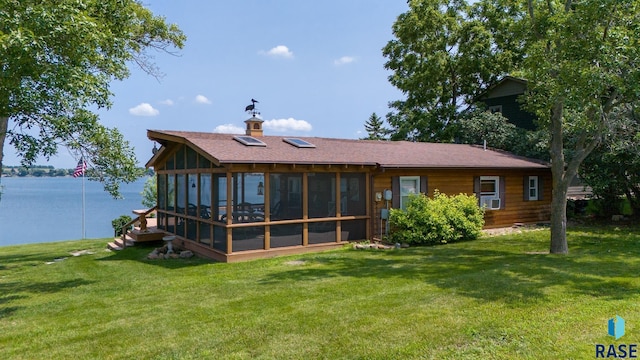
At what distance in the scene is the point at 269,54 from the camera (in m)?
19.8

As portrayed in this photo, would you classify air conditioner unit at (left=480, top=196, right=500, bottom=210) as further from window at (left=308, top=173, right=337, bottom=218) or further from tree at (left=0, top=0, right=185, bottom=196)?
tree at (left=0, top=0, right=185, bottom=196)

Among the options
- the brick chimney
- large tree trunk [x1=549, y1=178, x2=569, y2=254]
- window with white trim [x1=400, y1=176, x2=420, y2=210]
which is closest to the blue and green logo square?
large tree trunk [x1=549, y1=178, x2=569, y2=254]

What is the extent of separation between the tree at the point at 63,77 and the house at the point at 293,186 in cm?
216

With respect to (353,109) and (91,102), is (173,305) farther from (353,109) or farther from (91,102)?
(353,109)

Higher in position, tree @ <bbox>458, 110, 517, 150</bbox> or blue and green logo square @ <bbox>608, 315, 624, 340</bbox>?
tree @ <bbox>458, 110, 517, 150</bbox>

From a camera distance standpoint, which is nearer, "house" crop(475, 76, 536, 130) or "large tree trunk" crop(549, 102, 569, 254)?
"large tree trunk" crop(549, 102, 569, 254)

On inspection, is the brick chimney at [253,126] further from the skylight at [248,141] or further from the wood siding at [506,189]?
the wood siding at [506,189]

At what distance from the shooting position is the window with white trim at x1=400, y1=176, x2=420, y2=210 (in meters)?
12.7

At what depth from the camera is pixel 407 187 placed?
42.0ft

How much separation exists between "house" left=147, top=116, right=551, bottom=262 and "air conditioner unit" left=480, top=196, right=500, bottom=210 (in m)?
0.03

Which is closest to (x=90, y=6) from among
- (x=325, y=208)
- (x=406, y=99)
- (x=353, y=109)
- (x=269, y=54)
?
(x=325, y=208)

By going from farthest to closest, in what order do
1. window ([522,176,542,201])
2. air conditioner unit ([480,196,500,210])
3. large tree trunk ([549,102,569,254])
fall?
window ([522,176,542,201]) → air conditioner unit ([480,196,500,210]) → large tree trunk ([549,102,569,254])

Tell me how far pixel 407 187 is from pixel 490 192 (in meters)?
3.70

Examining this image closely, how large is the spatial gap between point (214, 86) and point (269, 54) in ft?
10.3
